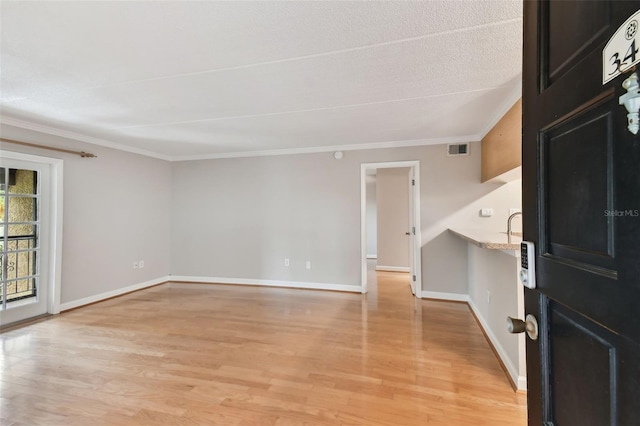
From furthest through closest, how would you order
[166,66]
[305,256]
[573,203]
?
[305,256]
[166,66]
[573,203]

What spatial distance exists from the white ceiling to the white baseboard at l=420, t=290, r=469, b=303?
2299 millimetres

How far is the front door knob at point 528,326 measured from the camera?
0.80 metres

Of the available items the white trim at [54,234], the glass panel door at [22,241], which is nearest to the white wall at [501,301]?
the white trim at [54,234]

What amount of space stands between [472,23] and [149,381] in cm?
323

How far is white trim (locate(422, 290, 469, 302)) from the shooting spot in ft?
12.7

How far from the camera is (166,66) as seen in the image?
1974 millimetres

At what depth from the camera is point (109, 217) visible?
4051 mm

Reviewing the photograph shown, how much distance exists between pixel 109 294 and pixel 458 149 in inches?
218

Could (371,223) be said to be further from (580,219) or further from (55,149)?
(580,219)

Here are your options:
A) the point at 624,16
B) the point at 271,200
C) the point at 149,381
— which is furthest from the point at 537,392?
the point at 271,200

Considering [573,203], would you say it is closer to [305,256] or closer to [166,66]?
[166,66]

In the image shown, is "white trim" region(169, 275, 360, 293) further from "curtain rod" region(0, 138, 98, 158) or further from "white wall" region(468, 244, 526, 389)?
"curtain rod" region(0, 138, 98, 158)

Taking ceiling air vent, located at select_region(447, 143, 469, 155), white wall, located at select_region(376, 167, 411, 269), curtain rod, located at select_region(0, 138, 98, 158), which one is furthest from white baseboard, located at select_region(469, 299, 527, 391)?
curtain rod, located at select_region(0, 138, 98, 158)

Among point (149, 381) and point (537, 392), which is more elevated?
point (537, 392)
